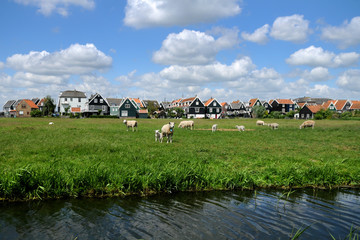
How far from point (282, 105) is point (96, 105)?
326 feet

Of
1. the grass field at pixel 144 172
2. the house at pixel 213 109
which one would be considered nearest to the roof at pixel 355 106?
the house at pixel 213 109

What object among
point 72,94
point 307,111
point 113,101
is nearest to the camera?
point 72,94

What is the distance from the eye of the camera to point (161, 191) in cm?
1003

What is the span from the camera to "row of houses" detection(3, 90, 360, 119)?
10806cm

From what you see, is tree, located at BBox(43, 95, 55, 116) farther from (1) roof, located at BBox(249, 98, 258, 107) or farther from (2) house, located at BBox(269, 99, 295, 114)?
(2) house, located at BBox(269, 99, 295, 114)

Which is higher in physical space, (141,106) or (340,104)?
(340,104)

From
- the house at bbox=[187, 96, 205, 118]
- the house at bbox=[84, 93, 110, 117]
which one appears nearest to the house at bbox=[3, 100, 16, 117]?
the house at bbox=[84, 93, 110, 117]

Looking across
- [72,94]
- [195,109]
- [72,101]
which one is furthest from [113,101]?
[195,109]

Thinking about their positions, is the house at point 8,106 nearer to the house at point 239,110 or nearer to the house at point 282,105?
the house at point 239,110

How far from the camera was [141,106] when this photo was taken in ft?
375

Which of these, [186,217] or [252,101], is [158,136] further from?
[252,101]

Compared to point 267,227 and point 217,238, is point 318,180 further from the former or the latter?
point 217,238

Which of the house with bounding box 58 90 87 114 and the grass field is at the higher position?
the house with bounding box 58 90 87 114

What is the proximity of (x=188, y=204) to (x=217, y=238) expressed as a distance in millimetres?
2457
